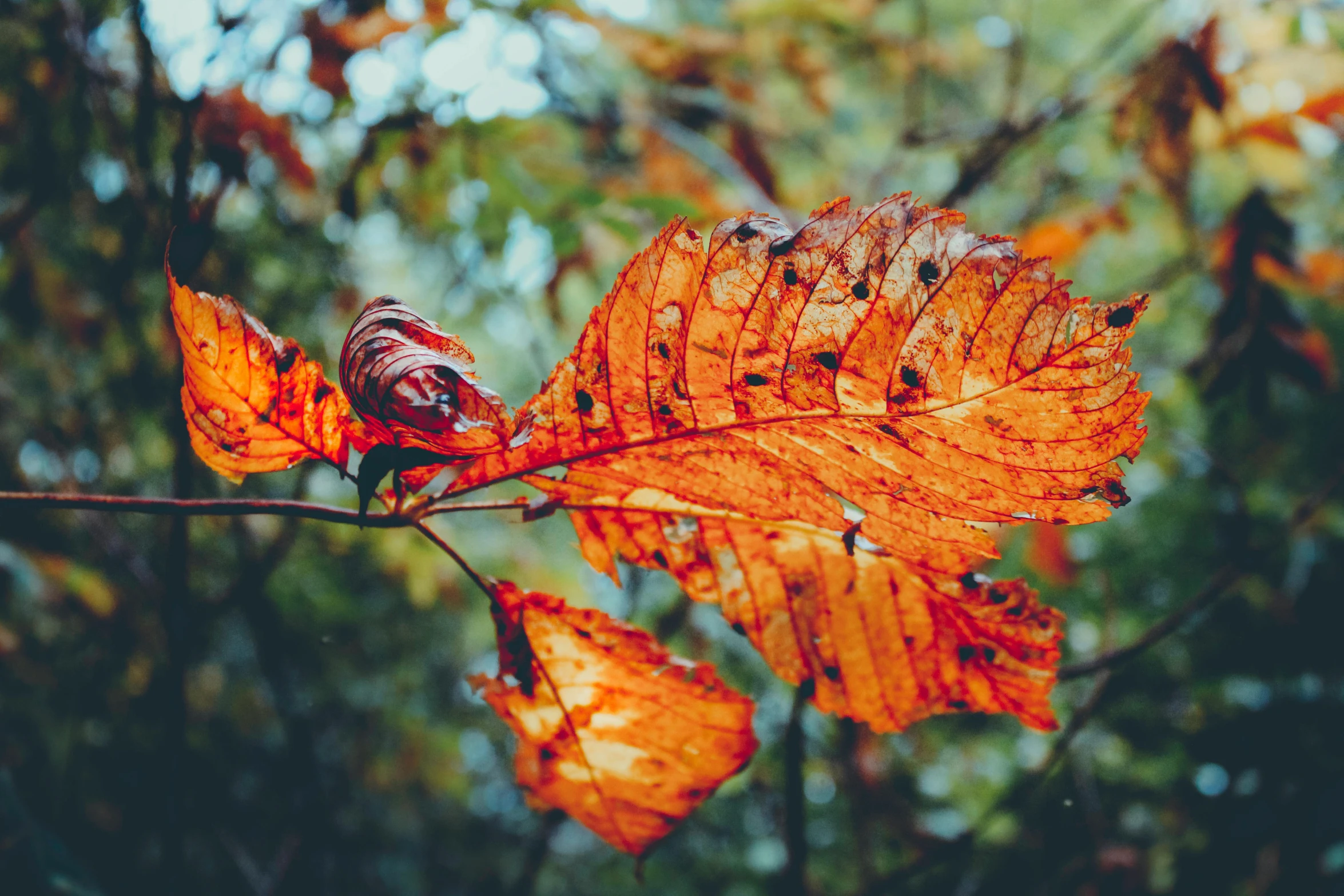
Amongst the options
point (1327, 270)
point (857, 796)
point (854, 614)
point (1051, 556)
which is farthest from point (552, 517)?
point (1327, 270)

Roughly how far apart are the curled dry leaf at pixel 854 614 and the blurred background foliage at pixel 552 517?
1.14ft

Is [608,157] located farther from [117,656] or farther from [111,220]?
[117,656]

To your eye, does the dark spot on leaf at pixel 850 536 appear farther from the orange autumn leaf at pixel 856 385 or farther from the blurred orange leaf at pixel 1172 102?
the blurred orange leaf at pixel 1172 102

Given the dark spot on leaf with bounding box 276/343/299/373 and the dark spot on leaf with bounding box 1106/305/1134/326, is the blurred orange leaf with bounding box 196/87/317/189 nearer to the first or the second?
the dark spot on leaf with bounding box 276/343/299/373

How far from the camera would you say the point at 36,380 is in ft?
7.09

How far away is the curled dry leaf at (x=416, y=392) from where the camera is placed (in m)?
0.31

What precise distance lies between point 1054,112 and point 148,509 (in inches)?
41.3

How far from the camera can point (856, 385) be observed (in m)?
0.32

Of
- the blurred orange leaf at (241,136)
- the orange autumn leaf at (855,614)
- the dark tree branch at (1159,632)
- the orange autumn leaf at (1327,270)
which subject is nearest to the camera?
the orange autumn leaf at (855,614)

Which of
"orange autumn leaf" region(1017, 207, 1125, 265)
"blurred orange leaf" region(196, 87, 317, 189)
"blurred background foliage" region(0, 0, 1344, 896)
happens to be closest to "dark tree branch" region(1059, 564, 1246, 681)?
"blurred background foliage" region(0, 0, 1344, 896)

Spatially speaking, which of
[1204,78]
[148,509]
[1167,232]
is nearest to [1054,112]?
[1204,78]

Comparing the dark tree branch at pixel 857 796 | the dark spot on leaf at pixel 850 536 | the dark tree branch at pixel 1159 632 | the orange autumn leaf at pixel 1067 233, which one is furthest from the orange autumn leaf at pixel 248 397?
the orange autumn leaf at pixel 1067 233

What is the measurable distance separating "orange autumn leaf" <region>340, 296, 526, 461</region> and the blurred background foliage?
0.24 m

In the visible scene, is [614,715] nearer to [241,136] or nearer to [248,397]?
[248,397]
